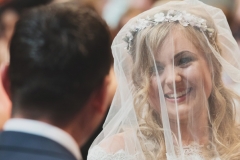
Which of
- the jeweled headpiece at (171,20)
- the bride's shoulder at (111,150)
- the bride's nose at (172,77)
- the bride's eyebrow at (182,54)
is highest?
the jeweled headpiece at (171,20)

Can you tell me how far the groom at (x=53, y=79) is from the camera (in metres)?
1.19

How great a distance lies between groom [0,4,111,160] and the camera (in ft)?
3.89

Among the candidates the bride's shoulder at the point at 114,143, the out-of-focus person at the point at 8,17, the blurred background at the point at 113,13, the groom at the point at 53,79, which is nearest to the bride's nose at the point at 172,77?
the bride's shoulder at the point at 114,143

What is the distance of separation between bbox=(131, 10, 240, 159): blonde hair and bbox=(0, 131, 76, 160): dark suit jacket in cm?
84

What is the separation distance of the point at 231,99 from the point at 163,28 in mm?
372

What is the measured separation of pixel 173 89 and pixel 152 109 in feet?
0.37

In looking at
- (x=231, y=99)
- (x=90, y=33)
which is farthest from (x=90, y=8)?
(x=231, y=99)

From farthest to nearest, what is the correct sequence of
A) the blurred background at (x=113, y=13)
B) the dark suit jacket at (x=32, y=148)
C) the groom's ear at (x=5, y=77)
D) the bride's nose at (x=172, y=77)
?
the blurred background at (x=113, y=13), the bride's nose at (x=172, y=77), the groom's ear at (x=5, y=77), the dark suit jacket at (x=32, y=148)

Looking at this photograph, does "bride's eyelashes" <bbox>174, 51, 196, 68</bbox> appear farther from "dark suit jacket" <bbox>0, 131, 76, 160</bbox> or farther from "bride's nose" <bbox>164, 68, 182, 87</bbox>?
"dark suit jacket" <bbox>0, 131, 76, 160</bbox>

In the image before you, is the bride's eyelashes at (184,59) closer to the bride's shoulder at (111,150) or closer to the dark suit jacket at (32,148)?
the bride's shoulder at (111,150)

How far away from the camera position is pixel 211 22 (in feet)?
6.72

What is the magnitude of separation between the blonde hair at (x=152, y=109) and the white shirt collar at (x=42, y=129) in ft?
2.69

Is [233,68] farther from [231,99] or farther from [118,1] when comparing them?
[118,1]

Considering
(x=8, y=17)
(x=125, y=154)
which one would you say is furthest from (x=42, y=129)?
(x=8, y=17)
